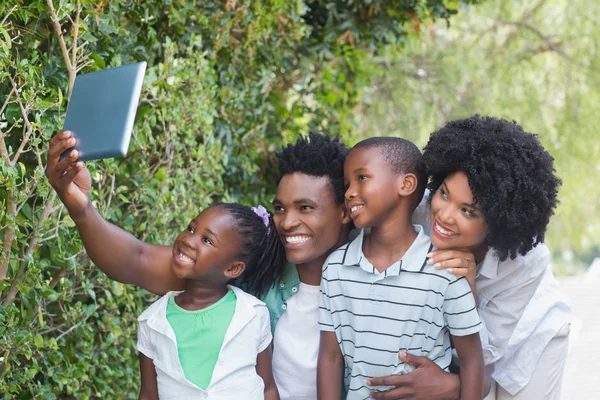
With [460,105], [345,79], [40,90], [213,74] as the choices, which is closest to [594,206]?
[460,105]

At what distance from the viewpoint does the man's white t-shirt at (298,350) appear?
7.97 ft

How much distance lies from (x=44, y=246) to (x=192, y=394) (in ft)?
2.39

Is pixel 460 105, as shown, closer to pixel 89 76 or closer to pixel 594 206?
pixel 594 206

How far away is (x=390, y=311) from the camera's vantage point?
88.2 inches

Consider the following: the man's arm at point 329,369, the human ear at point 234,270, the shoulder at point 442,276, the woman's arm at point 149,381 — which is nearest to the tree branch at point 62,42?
the human ear at point 234,270

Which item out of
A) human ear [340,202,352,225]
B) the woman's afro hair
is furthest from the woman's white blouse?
human ear [340,202,352,225]

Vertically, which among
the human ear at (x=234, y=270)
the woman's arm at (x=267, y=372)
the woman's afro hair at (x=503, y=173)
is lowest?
the woman's arm at (x=267, y=372)

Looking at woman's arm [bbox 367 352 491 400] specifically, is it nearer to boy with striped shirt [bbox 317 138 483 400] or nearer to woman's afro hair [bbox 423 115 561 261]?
boy with striped shirt [bbox 317 138 483 400]

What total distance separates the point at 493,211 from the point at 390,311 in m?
0.40

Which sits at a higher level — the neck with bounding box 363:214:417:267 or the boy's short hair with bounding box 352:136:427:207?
the boy's short hair with bounding box 352:136:427:207

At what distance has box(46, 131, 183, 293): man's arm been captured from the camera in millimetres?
1877

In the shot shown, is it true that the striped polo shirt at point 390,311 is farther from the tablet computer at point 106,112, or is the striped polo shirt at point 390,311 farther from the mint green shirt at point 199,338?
the tablet computer at point 106,112

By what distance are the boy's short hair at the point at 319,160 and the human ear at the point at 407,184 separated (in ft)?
0.66

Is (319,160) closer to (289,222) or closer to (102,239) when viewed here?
(289,222)
